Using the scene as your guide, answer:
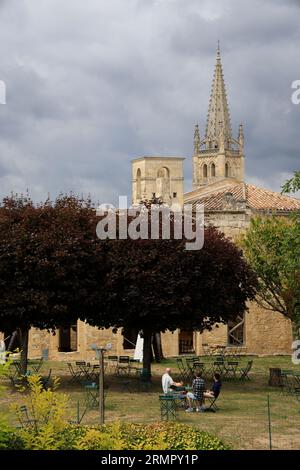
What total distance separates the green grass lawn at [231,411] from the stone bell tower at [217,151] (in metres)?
A: 112

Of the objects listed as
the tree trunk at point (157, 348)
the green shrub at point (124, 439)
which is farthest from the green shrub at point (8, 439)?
the tree trunk at point (157, 348)

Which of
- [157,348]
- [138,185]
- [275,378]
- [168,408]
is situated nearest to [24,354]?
[168,408]

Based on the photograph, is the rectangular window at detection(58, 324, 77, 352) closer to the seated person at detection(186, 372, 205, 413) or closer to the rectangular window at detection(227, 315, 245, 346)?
the rectangular window at detection(227, 315, 245, 346)

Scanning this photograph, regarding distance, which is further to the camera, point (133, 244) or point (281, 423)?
point (133, 244)

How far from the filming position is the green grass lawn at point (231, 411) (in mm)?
18172

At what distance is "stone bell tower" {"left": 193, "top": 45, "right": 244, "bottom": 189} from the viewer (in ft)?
463

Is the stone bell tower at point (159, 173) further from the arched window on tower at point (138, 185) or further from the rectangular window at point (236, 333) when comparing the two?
the rectangular window at point (236, 333)

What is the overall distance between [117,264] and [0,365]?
13902 mm

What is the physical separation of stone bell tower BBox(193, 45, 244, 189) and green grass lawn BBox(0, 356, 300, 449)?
11151 centimetres

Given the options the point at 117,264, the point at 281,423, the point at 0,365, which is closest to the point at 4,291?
the point at 117,264

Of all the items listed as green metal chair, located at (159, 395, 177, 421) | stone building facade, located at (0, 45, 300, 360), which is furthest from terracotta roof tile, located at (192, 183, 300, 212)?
green metal chair, located at (159, 395, 177, 421)
